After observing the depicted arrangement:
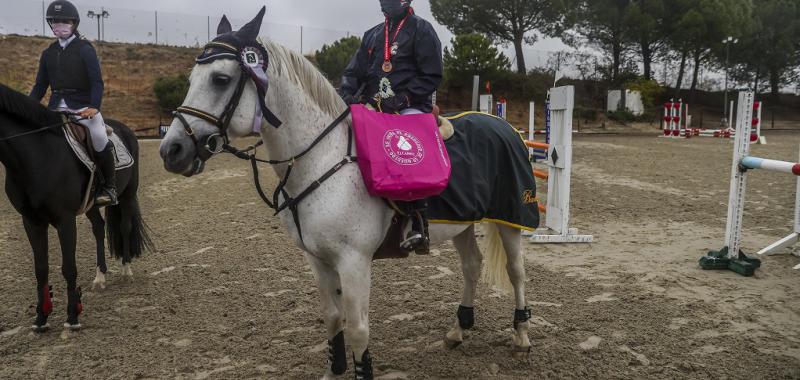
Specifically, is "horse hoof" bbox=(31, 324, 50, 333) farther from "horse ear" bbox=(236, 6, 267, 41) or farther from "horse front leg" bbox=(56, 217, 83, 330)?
"horse ear" bbox=(236, 6, 267, 41)

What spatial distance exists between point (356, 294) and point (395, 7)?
5.13ft

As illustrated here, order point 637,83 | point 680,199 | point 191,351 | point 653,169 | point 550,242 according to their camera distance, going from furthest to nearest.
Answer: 1. point 637,83
2. point 653,169
3. point 680,199
4. point 550,242
5. point 191,351

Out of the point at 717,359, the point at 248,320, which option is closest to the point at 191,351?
the point at 248,320

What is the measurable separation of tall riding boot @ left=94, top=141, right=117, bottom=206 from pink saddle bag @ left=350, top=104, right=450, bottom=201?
2.79 metres

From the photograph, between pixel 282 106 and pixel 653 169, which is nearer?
pixel 282 106

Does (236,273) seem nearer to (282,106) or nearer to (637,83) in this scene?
(282,106)

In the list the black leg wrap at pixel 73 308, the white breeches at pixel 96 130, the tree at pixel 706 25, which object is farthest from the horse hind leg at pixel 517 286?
the tree at pixel 706 25

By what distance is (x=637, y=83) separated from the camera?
116 feet

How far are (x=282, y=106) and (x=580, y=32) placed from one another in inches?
1496

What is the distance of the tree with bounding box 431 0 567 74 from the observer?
33.9m

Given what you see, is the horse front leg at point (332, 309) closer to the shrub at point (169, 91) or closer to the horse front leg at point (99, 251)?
the horse front leg at point (99, 251)

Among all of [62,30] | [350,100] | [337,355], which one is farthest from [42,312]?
[350,100]

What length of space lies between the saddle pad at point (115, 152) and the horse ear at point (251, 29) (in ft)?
8.33

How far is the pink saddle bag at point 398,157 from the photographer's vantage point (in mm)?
2699
